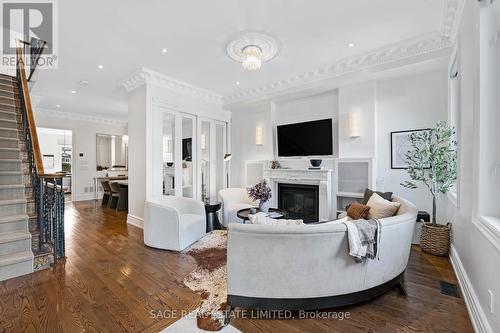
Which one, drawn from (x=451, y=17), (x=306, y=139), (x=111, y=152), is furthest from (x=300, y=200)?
(x=111, y=152)

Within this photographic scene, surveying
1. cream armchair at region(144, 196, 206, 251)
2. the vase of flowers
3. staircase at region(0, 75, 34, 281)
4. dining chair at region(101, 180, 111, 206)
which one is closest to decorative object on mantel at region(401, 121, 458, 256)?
the vase of flowers

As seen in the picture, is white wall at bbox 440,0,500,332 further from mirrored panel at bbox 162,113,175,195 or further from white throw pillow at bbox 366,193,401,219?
mirrored panel at bbox 162,113,175,195

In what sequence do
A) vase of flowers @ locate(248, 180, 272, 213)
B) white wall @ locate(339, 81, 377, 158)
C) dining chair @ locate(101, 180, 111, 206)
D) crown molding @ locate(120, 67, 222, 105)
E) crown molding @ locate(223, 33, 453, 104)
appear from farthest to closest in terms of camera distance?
dining chair @ locate(101, 180, 111, 206)
crown molding @ locate(120, 67, 222, 105)
white wall @ locate(339, 81, 377, 158)
vase of flowers @ locate(248, 180, 272, 213)
crown molding @ locate(223, 33, 453, 104)

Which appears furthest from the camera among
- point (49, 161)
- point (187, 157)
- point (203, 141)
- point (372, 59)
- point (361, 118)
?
point (49, 161)

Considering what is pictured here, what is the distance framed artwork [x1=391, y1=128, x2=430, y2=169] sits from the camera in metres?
3.89

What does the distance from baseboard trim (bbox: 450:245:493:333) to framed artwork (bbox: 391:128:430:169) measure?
1.69 meters

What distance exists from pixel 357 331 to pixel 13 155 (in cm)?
488

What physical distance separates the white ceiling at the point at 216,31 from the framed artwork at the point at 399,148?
1.45 m

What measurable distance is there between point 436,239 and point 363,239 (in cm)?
209

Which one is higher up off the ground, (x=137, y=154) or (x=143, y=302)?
(x=137, y=154)

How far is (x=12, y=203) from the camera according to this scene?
284cm

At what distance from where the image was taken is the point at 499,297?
4.64 feet

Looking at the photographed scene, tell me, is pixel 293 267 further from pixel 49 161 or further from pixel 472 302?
pixel 49 161

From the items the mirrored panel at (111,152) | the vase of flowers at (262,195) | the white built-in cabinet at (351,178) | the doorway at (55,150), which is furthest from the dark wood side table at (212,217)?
the doorway at (55,150)
